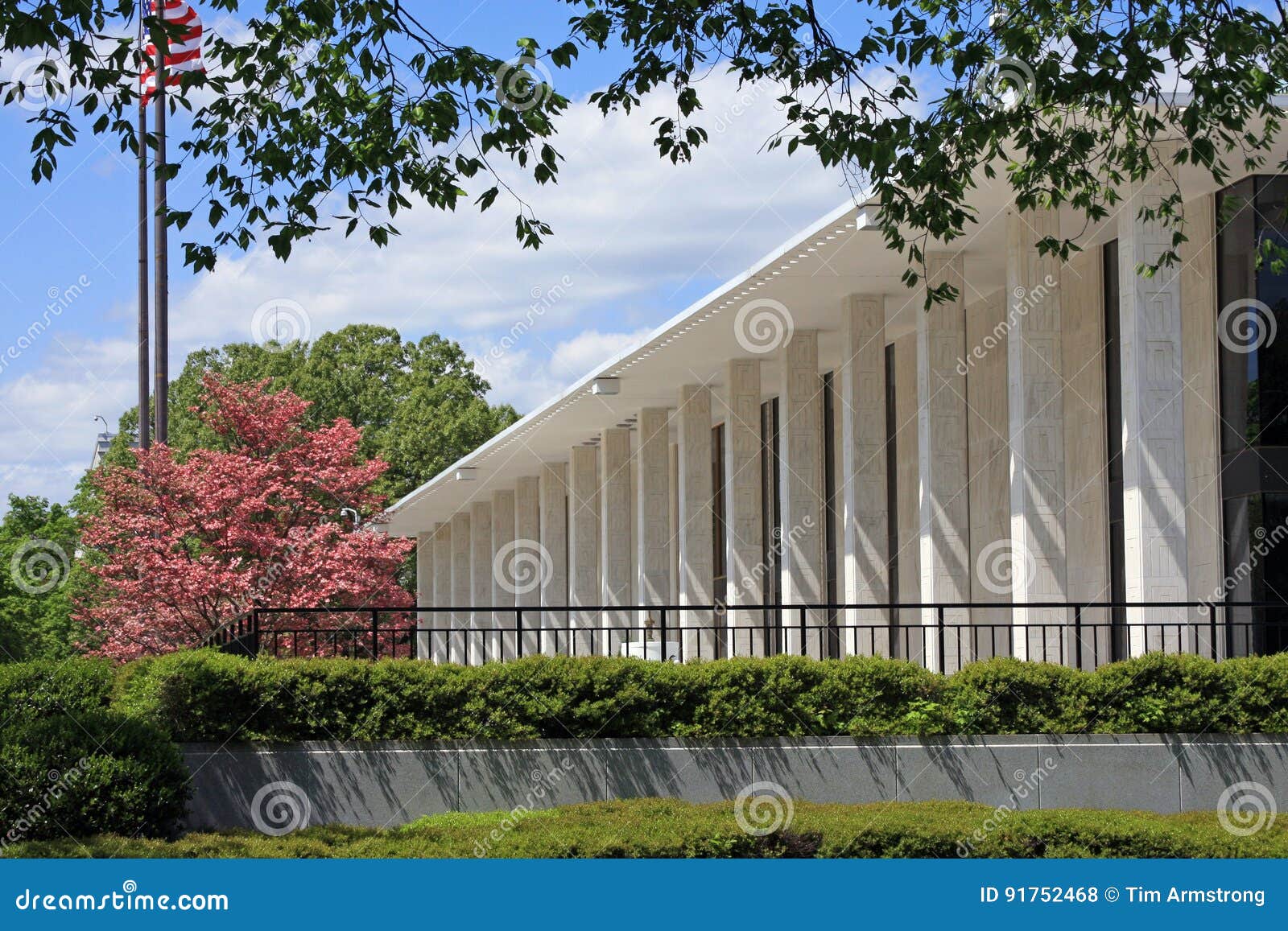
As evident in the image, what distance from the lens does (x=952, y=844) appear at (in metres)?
11.0

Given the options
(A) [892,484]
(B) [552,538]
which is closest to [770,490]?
(A) [892,484]

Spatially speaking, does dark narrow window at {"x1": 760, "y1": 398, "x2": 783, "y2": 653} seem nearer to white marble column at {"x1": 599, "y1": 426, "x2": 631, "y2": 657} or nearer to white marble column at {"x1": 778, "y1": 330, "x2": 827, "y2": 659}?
white marble column at {"x1": 599, "y1": 426, "x2": 631, "y2": 657}

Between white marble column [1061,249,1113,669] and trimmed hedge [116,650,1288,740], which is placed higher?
white marble column [1061,249,1113,669]

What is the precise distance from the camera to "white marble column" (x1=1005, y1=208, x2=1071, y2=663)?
57.7 feet

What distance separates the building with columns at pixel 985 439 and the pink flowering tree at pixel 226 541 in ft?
16.8

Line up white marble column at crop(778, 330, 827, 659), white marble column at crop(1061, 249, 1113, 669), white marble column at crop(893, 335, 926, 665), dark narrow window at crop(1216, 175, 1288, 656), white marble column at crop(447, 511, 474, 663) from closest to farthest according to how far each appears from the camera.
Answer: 1. dark narrow window at crop(1216, 175, 1288, 656)
2. white marble column at crop(1061, 249, 1113, 669)
3. white marble column at crop(893, 335, 926, 665)
4. white marble column at crop(778, 330, 827, 659)
5. white marble column at crop(447, 511, 474, 663)

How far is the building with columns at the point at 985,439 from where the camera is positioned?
52.6 ft

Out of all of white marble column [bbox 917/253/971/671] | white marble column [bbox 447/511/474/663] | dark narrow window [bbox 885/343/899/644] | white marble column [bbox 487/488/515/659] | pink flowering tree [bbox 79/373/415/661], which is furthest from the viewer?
white marble column [bbox 447/511/474/663]

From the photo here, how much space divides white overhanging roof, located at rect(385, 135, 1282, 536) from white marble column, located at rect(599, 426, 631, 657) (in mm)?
649

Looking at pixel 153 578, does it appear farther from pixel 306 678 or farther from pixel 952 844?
pixel 952 844

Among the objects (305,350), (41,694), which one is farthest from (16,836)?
(305,350)

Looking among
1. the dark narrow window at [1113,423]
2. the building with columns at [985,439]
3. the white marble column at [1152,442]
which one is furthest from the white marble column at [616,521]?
the white marble column at [1152,442]

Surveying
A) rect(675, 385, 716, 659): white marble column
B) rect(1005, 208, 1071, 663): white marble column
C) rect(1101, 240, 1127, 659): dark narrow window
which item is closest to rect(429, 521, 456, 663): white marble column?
rect(675, 385, 716, 659): white marble column

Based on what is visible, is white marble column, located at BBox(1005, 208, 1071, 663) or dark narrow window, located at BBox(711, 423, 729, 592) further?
dark narrow window, located at BBox(711, 423, 729, 592)
